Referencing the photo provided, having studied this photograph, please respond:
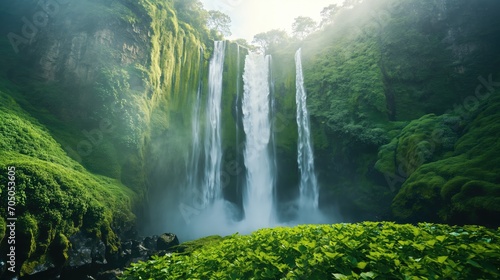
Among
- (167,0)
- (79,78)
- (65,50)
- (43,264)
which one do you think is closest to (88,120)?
(79,78)

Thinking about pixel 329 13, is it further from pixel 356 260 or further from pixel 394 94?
pixel 356 260

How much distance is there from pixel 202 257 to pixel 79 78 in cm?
2148

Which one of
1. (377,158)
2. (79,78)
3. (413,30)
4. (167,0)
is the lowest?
(377,158)

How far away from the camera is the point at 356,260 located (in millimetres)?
2920

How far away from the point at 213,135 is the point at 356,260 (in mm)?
29002

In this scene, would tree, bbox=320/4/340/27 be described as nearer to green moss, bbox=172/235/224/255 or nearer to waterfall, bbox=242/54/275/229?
waterfall, bbox=242/54/275/229

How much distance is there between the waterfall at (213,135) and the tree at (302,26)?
28.3 metres

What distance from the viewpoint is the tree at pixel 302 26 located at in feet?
188

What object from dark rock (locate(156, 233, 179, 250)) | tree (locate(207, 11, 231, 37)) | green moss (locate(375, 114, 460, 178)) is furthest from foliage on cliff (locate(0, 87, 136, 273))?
tree (locate(207, 11, 231, 37))

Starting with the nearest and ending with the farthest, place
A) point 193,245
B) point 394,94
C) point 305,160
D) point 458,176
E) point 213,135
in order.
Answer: point 193,245 → point 458,176 → point 394,94 → point 305,160 → point 213,135

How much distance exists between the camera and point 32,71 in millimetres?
21000

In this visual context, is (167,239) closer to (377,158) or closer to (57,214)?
(57,214)

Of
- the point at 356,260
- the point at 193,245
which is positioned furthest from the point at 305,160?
the point at 356,260

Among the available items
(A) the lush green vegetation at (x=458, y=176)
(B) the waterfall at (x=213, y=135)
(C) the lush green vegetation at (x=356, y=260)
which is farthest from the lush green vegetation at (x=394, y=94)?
(C) the lush green vegetation at (x=356, y=260)
